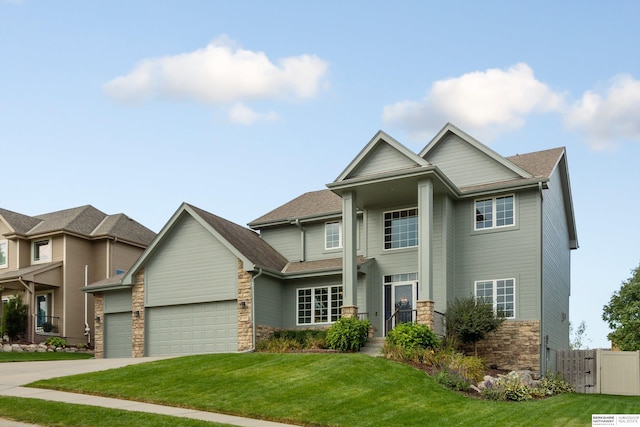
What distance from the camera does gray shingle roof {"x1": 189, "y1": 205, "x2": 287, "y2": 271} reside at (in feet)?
88.3

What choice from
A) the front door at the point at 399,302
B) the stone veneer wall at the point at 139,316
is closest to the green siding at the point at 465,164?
the front door at the point at 399,302

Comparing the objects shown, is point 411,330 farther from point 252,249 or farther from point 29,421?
point 29,421

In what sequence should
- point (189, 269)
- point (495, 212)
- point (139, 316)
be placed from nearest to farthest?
point (495, 212), point (189, 269), point (139, 316)

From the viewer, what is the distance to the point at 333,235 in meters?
28.8

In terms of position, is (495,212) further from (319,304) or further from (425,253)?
(319,304)

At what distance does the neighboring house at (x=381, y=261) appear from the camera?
24.2 metres

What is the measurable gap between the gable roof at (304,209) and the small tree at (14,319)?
1251 cm

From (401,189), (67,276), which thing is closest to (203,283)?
(401,189)

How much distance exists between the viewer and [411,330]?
72.2 feet

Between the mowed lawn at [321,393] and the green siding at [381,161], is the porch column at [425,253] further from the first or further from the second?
the mowed lawn at [321,393]

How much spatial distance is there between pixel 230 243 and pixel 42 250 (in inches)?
621

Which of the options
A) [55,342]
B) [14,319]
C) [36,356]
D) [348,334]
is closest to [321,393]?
[348,334]

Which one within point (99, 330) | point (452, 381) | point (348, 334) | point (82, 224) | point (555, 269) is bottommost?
point (99, 330)

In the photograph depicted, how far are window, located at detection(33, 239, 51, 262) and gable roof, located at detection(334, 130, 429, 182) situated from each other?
1887 centimetres
